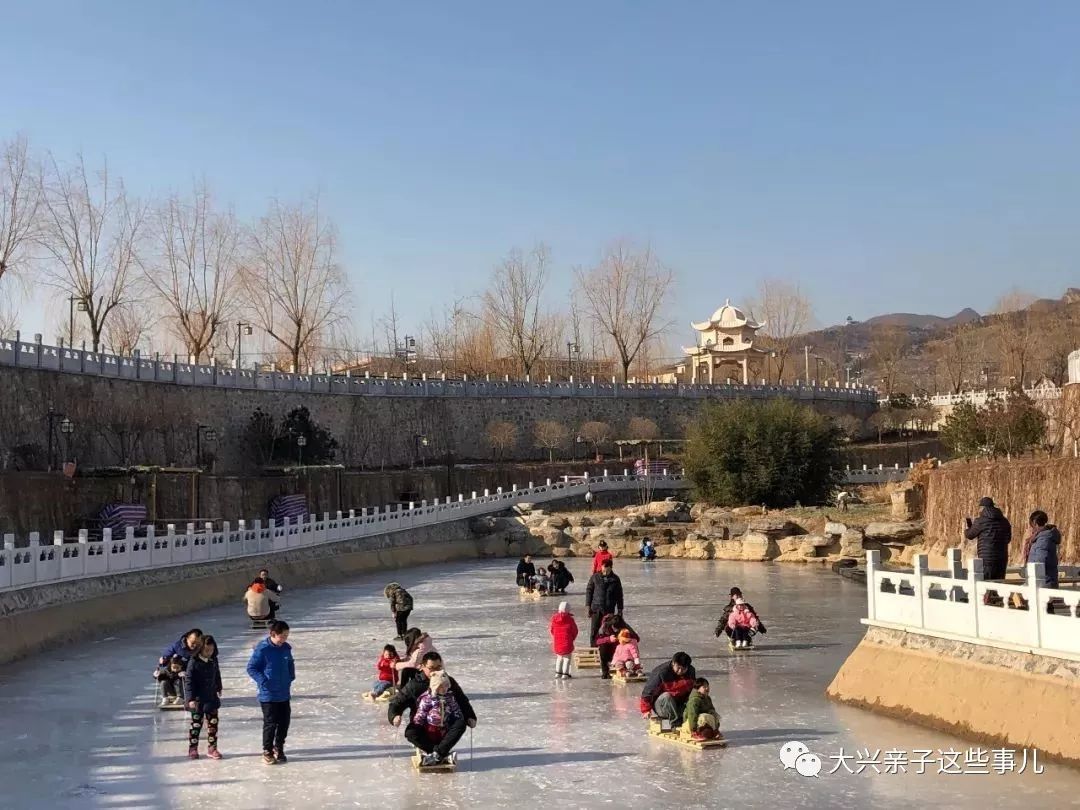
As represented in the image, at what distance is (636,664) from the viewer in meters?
13.8

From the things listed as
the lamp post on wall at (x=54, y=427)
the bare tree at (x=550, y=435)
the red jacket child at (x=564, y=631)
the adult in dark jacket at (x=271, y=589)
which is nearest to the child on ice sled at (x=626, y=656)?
the red jacket child at (x=564, y=631)

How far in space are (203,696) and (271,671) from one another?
0.91m

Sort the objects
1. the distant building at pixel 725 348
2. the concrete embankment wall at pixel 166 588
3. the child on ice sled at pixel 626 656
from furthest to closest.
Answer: the distant building at pixel 725 348 < the concrete embankment wall at pixel 166 588 < the child on ice sled at pixel 626 656

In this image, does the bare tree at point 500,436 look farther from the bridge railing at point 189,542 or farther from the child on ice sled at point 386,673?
the child on ice sled at point 386,673

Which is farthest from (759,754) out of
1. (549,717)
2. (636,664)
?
(636,664)

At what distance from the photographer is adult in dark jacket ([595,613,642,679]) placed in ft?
45.9

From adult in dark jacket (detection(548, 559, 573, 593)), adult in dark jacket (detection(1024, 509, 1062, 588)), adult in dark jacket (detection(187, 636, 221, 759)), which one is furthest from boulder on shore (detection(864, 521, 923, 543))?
adult in dark jacket (detection(187, 636, 221, 759))

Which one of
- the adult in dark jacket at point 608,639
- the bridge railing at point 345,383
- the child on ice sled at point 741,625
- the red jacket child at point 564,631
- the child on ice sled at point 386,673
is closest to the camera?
the child on ice sled at point 386,673

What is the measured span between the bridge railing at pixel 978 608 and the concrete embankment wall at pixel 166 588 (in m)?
10.7

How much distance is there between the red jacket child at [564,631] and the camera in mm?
13594

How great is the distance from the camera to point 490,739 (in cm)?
1071

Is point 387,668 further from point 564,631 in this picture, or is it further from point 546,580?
point 546,580

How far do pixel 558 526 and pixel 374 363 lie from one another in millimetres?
44370

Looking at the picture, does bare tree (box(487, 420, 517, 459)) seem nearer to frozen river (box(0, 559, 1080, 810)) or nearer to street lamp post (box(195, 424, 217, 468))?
street lamp post (box(195, 424, 217, 468))
